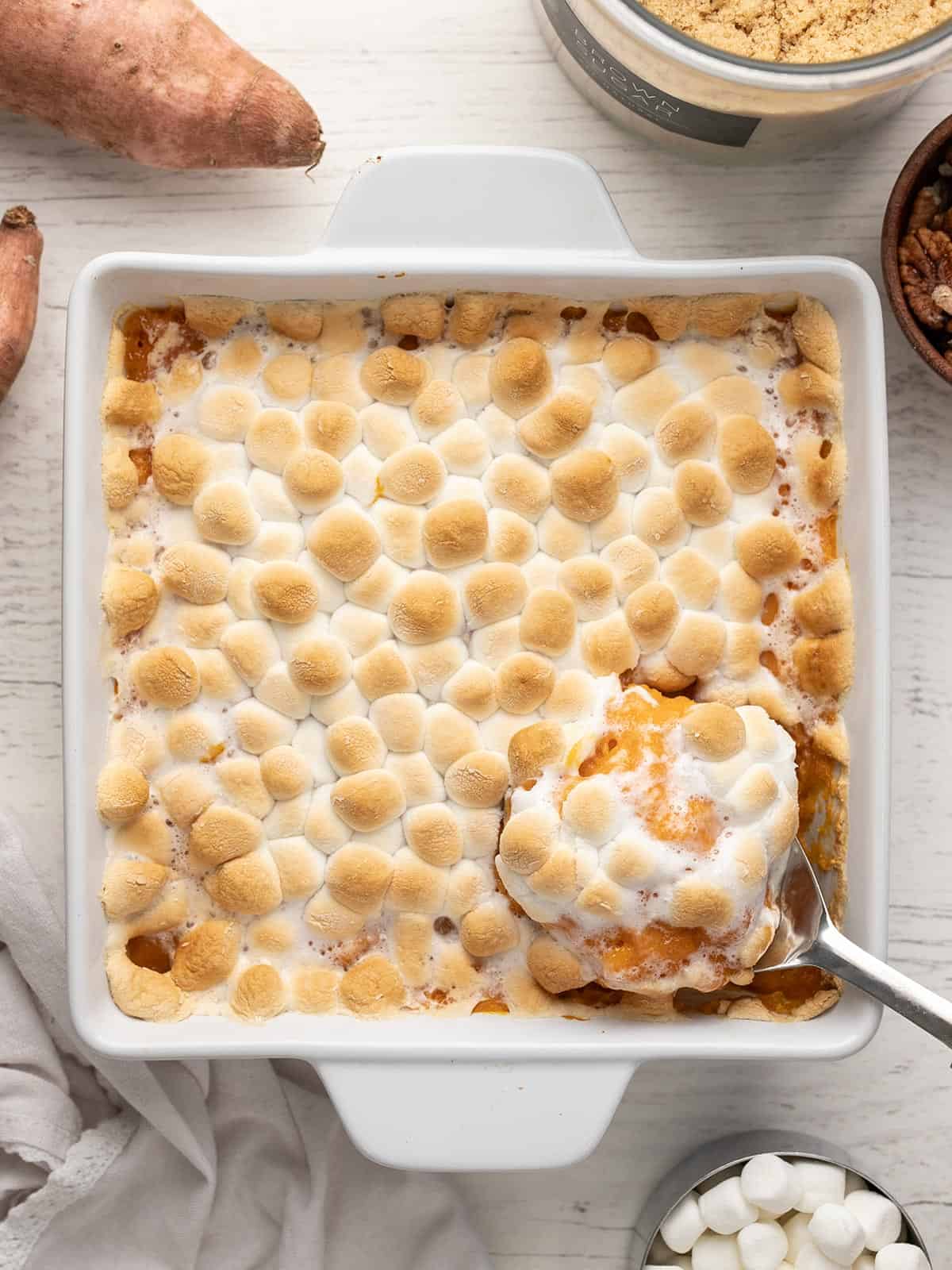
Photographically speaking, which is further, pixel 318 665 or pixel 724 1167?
pixel 724 1167

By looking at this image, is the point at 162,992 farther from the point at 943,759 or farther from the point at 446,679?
the point at 943,759

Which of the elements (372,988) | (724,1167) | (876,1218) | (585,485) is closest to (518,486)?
(585,485)

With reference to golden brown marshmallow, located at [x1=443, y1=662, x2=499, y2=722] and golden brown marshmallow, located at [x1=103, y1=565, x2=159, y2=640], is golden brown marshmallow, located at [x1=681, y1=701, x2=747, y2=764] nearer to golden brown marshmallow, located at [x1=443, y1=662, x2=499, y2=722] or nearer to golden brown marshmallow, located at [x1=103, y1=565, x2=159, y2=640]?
golden brown marshmallow, located at [x1=443, y1=662, x2=499, y2=722]

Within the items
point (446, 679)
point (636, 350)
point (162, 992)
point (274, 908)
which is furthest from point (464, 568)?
point (162, 992)

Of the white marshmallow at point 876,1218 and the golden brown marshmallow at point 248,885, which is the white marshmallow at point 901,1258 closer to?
the white marshmallow at point 876,1218

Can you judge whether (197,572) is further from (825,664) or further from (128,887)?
(825,664)

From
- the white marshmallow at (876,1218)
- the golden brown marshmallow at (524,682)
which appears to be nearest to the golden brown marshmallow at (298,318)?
the golden brown marshmallow at (524,682)
